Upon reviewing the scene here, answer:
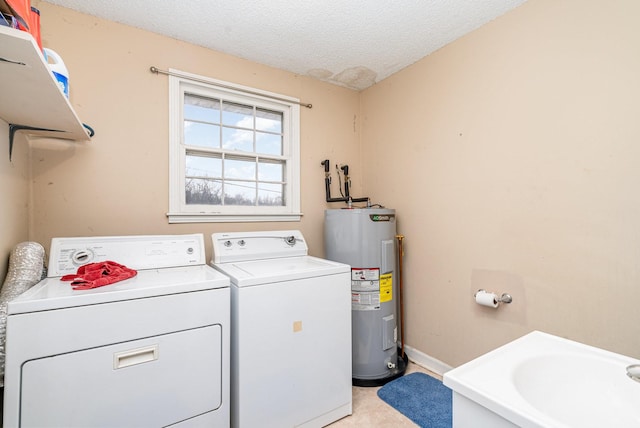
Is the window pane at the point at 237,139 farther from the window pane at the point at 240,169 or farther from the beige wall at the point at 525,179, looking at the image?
the beige wall at the point at 525,179

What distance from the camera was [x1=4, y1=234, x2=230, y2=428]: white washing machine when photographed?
1.06m

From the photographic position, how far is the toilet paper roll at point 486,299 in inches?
71.6

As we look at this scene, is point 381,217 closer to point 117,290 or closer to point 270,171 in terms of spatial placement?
point 270,171

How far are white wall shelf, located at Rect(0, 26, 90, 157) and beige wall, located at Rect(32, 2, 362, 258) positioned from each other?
190 millimetres

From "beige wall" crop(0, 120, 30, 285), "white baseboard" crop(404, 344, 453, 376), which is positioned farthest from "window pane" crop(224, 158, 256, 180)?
"white baseboard" crop(404, 344, 453, 376)

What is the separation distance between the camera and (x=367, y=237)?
7.15 feet

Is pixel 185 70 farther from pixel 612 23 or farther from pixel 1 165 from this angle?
pixel 612 23

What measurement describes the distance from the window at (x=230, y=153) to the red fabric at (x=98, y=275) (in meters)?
0.64

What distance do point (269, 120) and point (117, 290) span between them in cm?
182

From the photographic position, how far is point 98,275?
1.36 m

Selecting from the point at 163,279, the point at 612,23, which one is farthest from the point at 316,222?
the point at 612,23

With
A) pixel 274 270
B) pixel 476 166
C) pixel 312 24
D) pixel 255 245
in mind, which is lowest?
pixel 274 270

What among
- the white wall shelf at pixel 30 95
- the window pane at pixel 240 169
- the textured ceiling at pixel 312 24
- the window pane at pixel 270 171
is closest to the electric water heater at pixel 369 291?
the window pane at pixel 270 171

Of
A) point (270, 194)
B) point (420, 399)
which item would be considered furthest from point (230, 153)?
point (420, 399)
